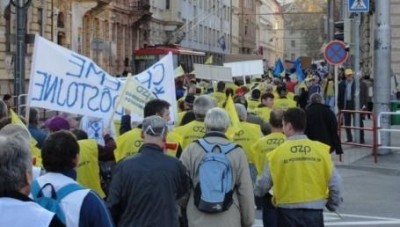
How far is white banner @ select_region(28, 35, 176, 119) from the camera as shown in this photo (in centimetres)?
883

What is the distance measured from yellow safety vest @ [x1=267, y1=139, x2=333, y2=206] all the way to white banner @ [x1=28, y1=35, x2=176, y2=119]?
2636mm

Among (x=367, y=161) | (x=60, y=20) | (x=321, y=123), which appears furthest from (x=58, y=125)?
(x=60, y=20)

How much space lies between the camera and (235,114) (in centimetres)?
1070

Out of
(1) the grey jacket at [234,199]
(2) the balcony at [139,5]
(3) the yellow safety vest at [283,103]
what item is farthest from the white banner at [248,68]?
(2) the balcony at [139,5]

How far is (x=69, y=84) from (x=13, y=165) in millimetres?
5249

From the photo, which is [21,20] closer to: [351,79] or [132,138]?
[351,79]

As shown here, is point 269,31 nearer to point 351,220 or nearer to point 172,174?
point 351,220

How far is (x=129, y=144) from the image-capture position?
830 cm

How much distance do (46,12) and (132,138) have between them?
37.5 metres

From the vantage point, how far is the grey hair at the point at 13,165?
13.1ft

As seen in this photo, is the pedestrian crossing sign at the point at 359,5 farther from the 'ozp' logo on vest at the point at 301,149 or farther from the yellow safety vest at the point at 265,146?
the 'ozp' logo on vest at the point at 301,149

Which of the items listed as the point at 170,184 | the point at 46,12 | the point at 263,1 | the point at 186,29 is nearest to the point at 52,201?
the point at 170,184

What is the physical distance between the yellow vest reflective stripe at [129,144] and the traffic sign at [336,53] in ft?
51.3

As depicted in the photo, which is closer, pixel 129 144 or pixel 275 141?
pixel 129 144
